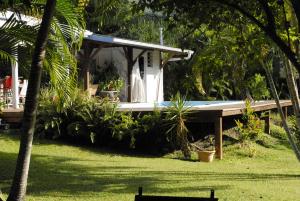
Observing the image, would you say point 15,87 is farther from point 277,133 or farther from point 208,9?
point 208,9

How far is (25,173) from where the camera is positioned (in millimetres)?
4672

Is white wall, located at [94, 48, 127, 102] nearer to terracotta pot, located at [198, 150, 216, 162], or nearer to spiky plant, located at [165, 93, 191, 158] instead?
spiky plant, located at [165, 93, 191, 158]

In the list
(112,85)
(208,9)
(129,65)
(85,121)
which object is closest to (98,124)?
(85,121)

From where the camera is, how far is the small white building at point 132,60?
1831 centimetres

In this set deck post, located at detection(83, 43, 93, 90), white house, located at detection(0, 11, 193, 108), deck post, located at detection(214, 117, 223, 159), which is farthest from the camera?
white house, located at detection(0, 11, 193, 108)

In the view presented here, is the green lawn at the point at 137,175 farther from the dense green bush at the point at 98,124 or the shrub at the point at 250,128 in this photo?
the shrub at the point at 250,128

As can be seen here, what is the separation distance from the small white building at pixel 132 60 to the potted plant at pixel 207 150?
497cm

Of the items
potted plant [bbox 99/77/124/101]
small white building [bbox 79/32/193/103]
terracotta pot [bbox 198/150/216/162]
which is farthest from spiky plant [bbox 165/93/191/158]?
potted plant [bbox 99/77/124/101]

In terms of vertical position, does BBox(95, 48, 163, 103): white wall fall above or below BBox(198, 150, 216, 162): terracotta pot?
above

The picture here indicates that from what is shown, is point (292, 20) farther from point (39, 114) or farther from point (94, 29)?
point (94, 29)

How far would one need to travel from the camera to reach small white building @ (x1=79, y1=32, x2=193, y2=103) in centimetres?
1831

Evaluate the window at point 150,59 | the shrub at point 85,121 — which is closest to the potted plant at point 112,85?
the window at point 150,59

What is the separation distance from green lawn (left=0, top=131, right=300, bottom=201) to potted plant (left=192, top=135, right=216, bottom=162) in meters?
0.40

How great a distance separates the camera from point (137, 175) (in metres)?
9.89
